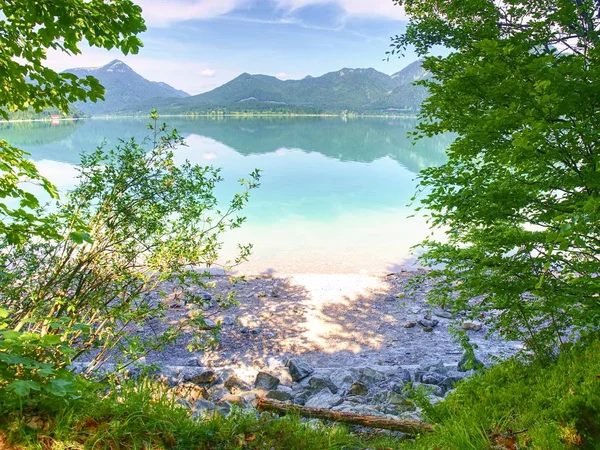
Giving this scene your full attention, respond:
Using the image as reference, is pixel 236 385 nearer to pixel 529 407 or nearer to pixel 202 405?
pixel 202 405

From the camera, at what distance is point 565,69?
3.60 m

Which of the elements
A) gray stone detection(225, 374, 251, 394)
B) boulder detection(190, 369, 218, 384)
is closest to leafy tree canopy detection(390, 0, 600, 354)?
gray stone detection(225, 374, 251, 394)

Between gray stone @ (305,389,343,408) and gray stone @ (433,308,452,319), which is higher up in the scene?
gray stone @ (305,389,343,408)

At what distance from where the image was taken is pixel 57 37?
3.65 m

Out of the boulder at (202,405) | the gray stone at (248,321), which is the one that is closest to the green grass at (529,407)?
the boulder at (202,405)

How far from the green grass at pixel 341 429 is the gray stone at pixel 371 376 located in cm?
398

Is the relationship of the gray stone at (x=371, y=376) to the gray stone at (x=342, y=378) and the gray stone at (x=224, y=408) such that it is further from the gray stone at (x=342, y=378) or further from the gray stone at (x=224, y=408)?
the gray stone at (x=224, y=408)

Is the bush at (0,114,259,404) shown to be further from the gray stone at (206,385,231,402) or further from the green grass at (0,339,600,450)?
the green grass at (0,339,600,450)

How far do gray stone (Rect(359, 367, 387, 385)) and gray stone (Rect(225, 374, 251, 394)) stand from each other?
2.49 meters

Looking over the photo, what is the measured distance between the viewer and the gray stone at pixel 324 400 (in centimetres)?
664

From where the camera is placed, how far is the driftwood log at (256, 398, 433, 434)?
4.24 m

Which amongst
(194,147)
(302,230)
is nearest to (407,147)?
(194,147)

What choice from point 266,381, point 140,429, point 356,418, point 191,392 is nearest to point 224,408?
→ point 191,392

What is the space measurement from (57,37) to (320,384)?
729 cm
